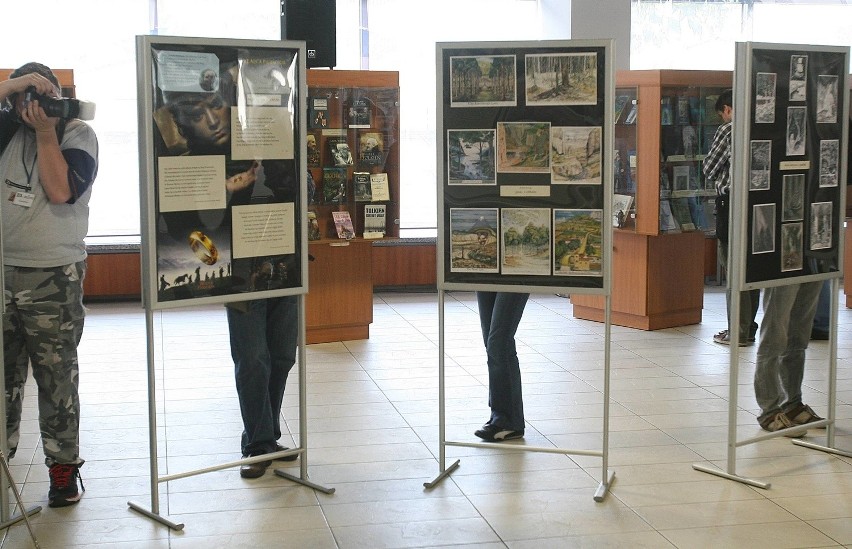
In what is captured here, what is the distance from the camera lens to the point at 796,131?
452cm

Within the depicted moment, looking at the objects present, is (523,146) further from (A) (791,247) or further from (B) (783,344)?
(B) (783,344)

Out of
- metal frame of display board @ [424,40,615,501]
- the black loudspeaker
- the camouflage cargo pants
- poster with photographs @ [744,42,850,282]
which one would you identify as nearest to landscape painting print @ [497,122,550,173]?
metal frame of display board @ [424,40,615,501]

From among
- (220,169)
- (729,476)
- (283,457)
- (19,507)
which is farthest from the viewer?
(283,457)

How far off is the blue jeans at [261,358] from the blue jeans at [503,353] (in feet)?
2.92

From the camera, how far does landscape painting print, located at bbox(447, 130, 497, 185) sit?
13.8 ft

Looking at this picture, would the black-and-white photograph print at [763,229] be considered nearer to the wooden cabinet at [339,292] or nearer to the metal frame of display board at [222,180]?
the metal frame of display board at [222,180]

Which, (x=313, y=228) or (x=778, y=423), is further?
(x=313, y=228)

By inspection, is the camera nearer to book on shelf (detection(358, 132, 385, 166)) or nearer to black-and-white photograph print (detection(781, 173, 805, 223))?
black-and-white photograph print (detection(781, 173, 805, 223))

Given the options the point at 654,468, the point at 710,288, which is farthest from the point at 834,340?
the point at 710,288

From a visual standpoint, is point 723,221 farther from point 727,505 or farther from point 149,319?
point 149,319

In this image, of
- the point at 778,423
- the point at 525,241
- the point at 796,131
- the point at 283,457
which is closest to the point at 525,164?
the point at 525,241

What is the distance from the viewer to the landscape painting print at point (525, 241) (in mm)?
4199

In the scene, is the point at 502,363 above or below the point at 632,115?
below

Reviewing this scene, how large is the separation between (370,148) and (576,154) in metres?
3.31
